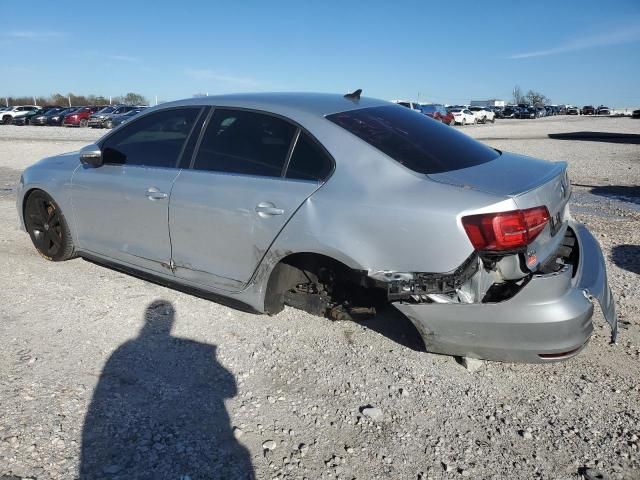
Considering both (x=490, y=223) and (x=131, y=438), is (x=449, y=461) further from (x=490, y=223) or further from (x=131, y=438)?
(x=131, y=438)

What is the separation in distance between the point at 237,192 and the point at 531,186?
1.78m

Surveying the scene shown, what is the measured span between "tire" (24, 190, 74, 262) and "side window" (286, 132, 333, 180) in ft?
8.35

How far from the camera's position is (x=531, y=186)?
2.78 metres

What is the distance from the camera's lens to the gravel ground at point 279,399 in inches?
92.1

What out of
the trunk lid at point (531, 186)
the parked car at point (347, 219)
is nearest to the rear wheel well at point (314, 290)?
the parked car at point (347, 219)

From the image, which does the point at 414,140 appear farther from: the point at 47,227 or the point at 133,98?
the point at 133,98

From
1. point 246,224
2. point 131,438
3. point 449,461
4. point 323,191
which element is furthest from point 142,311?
point 449,461

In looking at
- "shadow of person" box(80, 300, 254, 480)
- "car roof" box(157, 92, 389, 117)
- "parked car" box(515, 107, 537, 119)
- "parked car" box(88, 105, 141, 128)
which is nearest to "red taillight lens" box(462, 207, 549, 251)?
"car roof" box(157, 92, 389, 117)

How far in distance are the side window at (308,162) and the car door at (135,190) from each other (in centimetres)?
101

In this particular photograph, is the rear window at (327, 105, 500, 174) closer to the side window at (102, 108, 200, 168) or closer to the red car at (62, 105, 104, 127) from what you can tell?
the side window at (102, 108, 200, 168)

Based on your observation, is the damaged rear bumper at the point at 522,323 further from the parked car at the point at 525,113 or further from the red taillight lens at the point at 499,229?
the parked car at the point at 525,113

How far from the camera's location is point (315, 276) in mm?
3441

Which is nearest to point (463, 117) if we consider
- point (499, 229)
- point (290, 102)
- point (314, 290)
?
point (290, 102)

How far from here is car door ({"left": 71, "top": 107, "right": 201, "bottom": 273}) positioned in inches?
150
